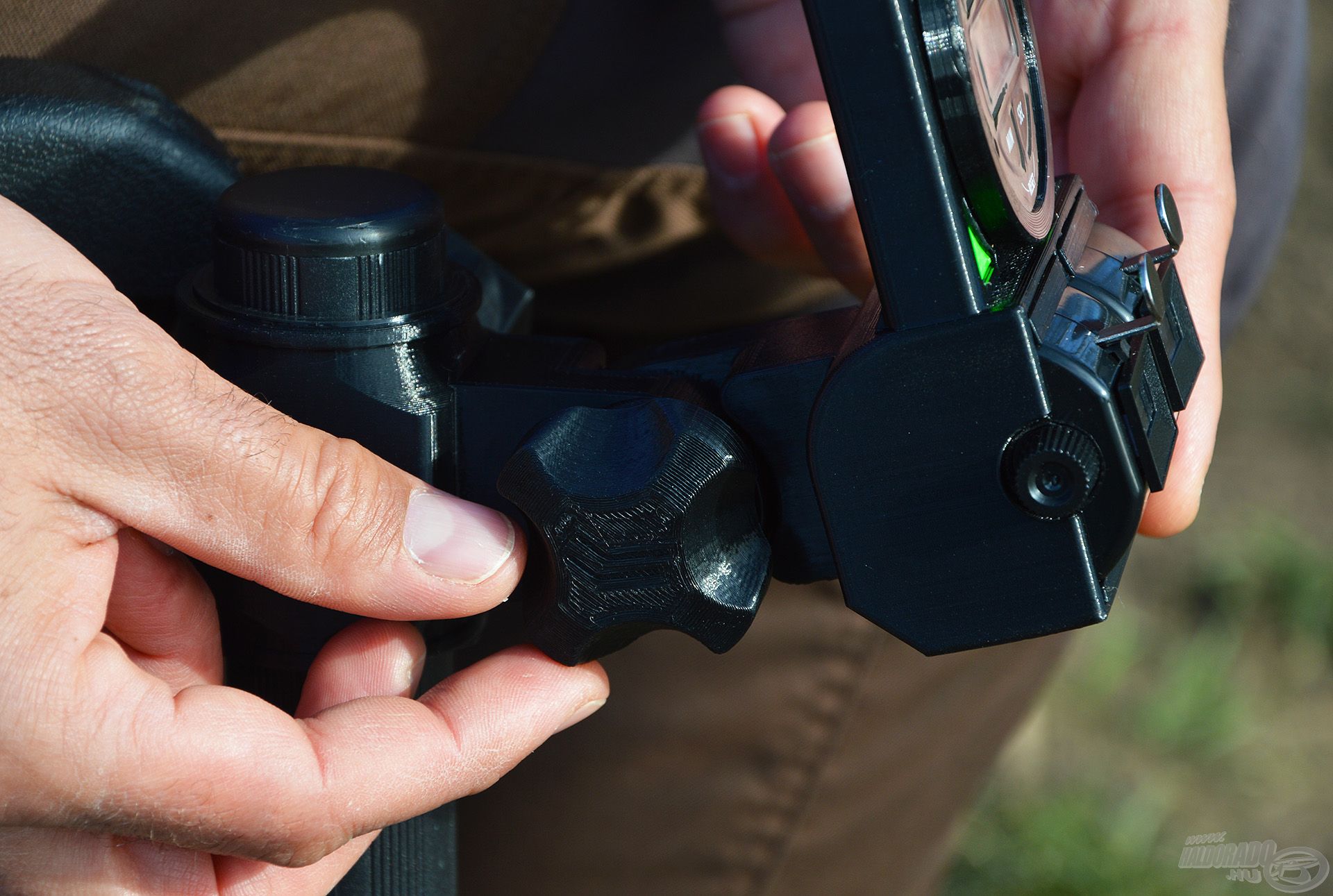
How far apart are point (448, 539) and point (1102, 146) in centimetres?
50

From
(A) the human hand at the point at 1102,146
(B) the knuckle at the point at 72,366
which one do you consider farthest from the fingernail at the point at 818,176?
(B) the knuckle at the point at 72,366

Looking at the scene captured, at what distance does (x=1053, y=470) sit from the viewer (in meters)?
0.49

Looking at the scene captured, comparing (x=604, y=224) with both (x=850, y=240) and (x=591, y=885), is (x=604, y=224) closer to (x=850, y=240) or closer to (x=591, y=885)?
(x=850, y=240)

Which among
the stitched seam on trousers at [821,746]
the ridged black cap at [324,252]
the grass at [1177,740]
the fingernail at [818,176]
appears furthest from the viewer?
the grass at [1177,740]

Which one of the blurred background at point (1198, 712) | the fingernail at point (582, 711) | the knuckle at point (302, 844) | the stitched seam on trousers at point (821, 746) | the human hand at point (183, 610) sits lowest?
the blurred background at point (1198, 712)

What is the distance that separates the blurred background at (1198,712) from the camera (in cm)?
167

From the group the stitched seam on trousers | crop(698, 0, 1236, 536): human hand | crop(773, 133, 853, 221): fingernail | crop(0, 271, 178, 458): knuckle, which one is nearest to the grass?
the stitched seam on trousers

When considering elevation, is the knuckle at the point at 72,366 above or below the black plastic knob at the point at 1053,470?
above

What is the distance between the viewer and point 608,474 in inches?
21.7

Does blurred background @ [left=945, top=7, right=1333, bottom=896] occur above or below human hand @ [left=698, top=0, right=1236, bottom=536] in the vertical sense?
below

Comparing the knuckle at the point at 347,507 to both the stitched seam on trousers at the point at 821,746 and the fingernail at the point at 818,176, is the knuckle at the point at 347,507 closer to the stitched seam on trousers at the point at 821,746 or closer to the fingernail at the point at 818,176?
the fingernail at the point at 818,176

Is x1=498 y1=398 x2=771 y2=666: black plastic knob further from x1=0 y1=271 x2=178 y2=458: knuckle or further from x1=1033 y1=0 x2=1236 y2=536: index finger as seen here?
x1=1033 y1=0 x2=1236 y2=536: index finger

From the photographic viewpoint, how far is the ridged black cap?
56 cm

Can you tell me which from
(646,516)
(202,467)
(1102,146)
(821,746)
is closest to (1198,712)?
(821,746)
